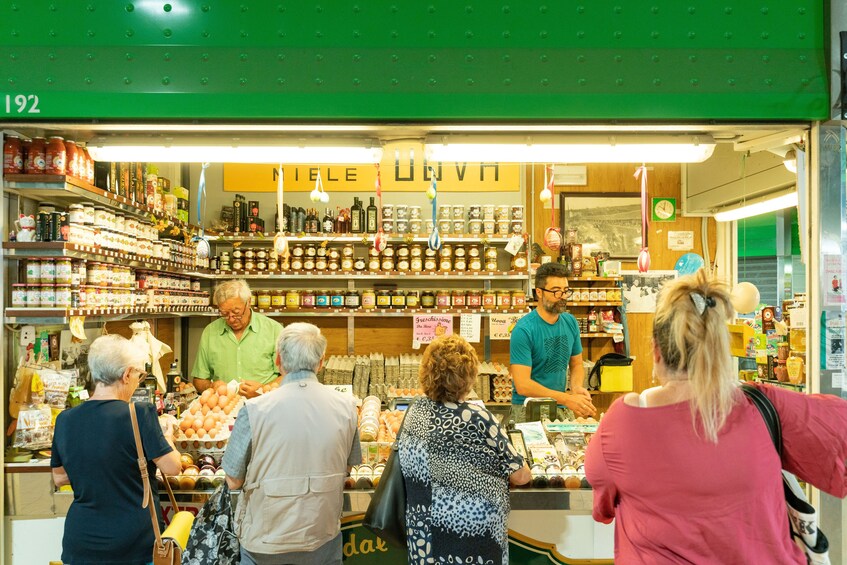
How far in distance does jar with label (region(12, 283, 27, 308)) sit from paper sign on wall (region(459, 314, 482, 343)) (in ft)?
13.9

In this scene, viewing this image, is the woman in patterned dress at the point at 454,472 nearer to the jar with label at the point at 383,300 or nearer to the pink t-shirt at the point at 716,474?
the pink t-shirt at the point at 716,474

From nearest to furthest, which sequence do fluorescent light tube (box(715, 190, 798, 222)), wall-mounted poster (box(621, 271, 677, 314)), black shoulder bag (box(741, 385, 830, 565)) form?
black shoulder bag (box(741, 385, 830, 565)) < fluorescent light tube (box(715, 190, 798, 222)) < wall-mounted poster (box(621, 271, 677, 314))

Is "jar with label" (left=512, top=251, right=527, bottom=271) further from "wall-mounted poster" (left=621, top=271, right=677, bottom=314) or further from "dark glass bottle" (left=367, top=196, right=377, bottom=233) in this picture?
"wall-mounted poster" (left=621, top=271, right=677, bottom=314)

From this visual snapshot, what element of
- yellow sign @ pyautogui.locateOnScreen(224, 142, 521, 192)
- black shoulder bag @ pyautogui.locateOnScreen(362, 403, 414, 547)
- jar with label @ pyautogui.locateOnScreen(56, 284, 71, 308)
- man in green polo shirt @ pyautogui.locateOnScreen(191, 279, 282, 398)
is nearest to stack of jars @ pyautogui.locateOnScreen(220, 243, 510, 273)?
yellow sign @ pyautogui.locateOnScreen(224, 142, 521, 192)

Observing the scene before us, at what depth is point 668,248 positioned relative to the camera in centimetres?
776

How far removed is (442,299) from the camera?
6.69 meters

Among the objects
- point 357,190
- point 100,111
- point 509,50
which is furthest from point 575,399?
point 357,190

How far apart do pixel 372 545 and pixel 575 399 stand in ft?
5.66

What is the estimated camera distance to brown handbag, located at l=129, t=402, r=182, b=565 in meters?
2.62

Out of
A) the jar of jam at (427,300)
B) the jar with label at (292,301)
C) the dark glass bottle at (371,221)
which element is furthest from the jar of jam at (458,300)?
the jar with label at (292,301)

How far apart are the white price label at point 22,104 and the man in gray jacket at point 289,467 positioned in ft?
5.45

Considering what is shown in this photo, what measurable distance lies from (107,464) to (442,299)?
4391 millimetres

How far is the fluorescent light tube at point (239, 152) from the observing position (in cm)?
307

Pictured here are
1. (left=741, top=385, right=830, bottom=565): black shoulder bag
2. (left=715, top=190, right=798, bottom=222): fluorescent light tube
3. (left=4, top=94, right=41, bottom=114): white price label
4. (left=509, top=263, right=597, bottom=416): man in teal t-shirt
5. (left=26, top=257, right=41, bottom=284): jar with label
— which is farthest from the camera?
(left=715, top=190, right=798, bottom=222): fluorescent light tube
